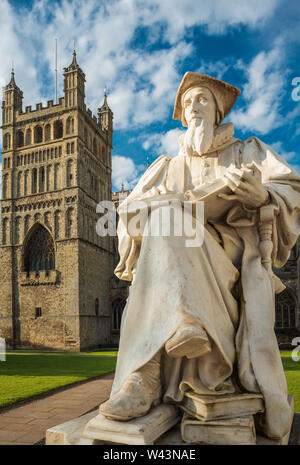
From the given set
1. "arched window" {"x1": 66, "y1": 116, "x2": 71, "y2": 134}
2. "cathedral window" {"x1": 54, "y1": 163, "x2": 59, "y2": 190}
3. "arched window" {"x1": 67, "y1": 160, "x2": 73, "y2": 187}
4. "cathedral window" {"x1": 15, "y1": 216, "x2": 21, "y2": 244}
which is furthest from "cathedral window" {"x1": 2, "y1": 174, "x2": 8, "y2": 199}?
"arched window" {"x1": 66, "y1": 116, "x2": 71, "y2": 134}

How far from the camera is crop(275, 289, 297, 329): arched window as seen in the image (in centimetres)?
2212

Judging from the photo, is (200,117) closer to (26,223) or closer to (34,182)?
(26,223)

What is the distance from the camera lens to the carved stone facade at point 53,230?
23.5 meters

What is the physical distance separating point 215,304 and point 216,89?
137 cm

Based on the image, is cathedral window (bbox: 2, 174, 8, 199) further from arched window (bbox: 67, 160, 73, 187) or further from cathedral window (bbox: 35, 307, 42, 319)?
cathedral window (bbox: 35, 307, 42, 319)

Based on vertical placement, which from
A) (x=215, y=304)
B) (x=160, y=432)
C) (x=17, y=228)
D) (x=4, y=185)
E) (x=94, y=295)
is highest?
(x=4, y=185)

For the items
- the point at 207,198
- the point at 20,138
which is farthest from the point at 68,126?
the point at 207,198

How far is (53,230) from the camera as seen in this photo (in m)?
24.7

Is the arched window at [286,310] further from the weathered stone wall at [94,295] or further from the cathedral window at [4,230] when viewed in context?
the cathedral window at [4,230]

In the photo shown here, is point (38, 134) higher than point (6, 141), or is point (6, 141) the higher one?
point (38, 134)

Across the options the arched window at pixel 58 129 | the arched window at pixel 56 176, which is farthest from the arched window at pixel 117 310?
the arched window at pixel 58 129

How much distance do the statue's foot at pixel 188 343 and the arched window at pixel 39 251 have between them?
24246 millimetres

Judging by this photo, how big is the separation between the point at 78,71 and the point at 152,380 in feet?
90.6

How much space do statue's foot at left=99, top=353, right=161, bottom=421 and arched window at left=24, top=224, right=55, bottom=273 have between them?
79.2 ft
